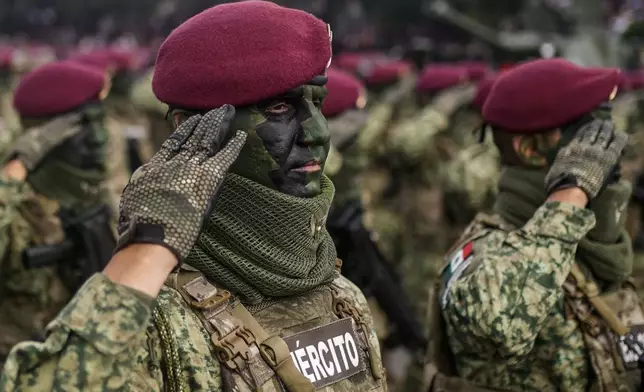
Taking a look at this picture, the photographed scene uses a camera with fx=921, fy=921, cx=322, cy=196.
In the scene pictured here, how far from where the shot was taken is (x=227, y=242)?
2258mm

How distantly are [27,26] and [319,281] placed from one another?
123 feet

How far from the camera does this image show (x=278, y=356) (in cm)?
216

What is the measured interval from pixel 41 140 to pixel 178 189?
3.31 meters

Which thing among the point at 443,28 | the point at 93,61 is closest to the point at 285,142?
the point at 93,61

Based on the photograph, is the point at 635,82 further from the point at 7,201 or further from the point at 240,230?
the point at 240,230

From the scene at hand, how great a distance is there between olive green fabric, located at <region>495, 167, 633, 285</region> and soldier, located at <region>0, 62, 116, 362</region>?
91.6 inches

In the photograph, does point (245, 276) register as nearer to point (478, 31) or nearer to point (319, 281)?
point (319, 281)

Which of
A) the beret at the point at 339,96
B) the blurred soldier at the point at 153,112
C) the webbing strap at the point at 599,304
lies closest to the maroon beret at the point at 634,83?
the blurred soldier at the point at 153,112

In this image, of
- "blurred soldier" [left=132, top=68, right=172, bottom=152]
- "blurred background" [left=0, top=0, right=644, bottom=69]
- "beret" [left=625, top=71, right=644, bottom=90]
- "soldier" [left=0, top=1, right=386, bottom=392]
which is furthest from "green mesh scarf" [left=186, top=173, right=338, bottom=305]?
"beret" [left=625, top=71, right=644, bottom=90]

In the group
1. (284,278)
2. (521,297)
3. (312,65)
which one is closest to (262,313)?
(284,278)

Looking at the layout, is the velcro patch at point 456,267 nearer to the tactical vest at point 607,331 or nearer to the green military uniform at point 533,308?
the green military uniform at point 533,308

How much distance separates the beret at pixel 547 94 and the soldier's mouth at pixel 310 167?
136 cm

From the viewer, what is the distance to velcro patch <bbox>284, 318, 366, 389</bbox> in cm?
229

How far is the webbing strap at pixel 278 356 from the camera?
2164 mm
